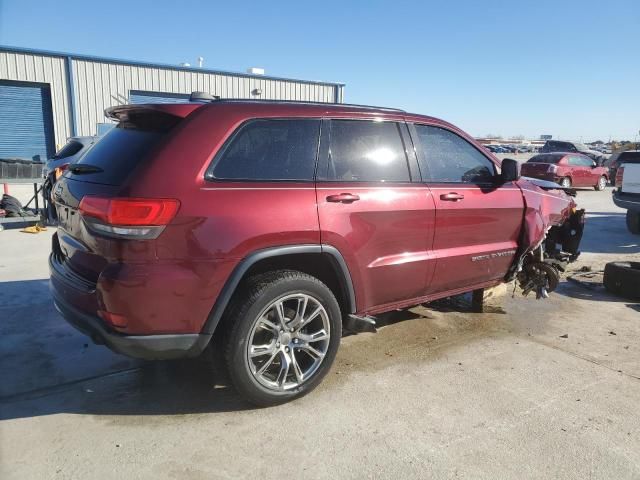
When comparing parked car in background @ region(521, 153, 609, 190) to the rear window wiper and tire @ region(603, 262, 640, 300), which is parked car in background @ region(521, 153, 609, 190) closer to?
tire @ region(603, 262, 640, 300)

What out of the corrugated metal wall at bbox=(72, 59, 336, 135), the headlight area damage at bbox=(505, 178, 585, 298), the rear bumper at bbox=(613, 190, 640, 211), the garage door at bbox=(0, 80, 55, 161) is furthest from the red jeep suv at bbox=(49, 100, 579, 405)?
the garage door at bbox=(0, 80, 55, 161)

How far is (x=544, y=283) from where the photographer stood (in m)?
5.38

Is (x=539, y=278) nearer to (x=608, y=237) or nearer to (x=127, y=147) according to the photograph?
(x=127, y=147)

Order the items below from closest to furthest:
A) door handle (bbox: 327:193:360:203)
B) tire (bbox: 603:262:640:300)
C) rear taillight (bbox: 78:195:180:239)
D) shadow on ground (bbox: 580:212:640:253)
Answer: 1. rear taillight (bbox: 78:195:180:239)
2. door handle (bbox: 327:193:360:203)
3. tire (bbox: 603:262:640:300)
4. shadow on ground (bbox: 580:212:640:253)

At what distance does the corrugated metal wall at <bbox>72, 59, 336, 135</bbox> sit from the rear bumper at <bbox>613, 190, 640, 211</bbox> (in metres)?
11.7

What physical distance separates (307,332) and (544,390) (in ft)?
5.59

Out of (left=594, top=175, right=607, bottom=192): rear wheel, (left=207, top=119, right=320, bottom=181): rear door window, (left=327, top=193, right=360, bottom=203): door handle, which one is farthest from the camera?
(left=594, top=175, right=607, bottom=192): rear wheel

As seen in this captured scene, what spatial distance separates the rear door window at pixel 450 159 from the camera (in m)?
4.01

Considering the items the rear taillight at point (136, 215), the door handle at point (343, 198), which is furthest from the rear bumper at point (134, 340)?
the door handle at point (343, 198)

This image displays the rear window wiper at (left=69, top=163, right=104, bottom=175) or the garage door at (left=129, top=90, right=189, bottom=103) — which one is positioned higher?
the garage door at (left=129, top=90, right=189, bottom=103)

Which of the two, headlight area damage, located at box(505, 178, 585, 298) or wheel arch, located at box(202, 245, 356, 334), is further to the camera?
headlight area damage, located at box(505, 178, 585, 298)

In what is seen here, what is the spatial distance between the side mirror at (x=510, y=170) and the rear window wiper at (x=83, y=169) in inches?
127

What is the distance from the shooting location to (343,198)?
3.32m

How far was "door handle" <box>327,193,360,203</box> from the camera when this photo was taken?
Result: 10.8 ft
